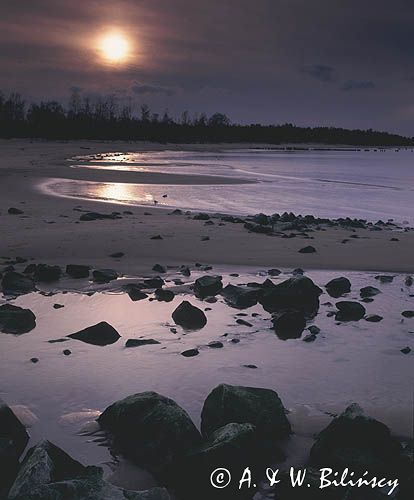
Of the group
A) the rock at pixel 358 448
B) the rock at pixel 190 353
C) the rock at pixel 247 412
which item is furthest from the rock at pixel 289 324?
the rock at pixel 358 448

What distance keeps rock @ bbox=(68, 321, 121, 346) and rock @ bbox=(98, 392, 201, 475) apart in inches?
75.4

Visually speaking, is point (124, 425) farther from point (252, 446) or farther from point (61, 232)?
point (61, 232)

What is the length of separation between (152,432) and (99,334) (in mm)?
2396

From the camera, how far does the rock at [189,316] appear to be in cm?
661

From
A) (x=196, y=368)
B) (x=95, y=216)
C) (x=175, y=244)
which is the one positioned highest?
(x=95, y=216)

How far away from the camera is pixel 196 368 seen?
5.43m

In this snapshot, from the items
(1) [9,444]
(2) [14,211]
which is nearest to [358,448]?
(1) [9,444]

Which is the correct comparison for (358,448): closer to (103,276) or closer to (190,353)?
(190,353)

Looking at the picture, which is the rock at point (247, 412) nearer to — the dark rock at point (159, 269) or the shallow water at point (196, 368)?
the shallow water at point (196, 368)

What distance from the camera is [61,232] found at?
38.9ft

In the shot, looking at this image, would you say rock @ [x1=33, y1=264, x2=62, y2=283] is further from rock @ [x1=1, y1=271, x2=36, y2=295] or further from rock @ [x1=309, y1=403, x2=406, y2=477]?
rock @ [x1=309, y1=403, x2=406, y2=477]

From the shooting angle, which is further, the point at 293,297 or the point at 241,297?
the point at 241,297

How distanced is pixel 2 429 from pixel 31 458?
68cm

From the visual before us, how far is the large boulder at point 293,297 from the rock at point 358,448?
11.2ft
